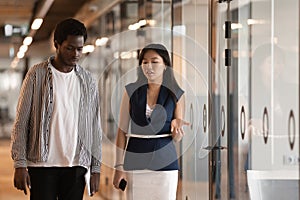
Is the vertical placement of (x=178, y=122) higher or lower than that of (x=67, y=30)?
lower

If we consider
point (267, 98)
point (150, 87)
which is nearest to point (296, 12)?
point (267, 98)

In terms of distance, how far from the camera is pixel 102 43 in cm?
756

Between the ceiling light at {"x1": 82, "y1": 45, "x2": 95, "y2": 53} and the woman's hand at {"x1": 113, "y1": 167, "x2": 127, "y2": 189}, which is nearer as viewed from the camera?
the woman's hand at {"x1": 113, "y1": 167, "x2": 127, "y2": 189}

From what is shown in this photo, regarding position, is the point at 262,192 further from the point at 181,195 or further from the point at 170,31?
the point at 170,31

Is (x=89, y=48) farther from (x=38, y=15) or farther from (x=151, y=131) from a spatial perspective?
(x=151, y=131)

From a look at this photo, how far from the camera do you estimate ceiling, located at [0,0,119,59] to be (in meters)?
6.54

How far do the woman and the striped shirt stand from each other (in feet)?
1.63

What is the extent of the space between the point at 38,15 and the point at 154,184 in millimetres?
3356

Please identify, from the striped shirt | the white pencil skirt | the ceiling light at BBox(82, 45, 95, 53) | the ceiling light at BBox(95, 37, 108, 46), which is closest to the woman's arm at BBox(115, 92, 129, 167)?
the white pencil skirt

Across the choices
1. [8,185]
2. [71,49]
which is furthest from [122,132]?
[8,185]

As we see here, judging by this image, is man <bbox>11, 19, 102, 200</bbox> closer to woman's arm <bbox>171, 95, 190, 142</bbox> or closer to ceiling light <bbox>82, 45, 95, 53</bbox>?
woman's arm <bbox>171, 95, 190, 142</bbox>

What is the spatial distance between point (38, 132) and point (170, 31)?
2.35 m

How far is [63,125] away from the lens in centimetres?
374

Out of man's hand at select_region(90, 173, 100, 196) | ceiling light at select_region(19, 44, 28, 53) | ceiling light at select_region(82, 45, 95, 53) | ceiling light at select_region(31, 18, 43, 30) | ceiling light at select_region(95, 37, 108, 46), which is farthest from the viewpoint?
ceiling light at select_region(95, 37, 108, 46)
